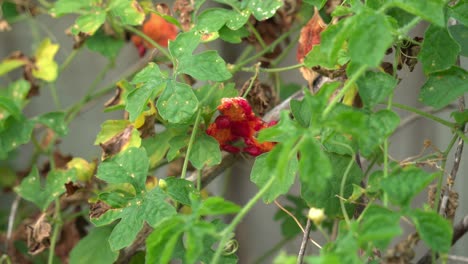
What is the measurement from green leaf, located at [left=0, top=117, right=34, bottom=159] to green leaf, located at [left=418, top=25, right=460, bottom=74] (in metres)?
0.69

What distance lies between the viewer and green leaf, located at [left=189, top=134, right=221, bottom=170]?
3.55ft

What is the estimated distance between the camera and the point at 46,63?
4.87 ft

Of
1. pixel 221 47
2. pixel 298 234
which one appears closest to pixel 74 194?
pixel 298 234

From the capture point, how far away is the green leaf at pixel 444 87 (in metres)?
0.96

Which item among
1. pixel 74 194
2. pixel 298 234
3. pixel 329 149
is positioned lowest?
pixel 298 234

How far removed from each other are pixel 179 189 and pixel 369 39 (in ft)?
1.23

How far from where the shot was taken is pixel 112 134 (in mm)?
1201

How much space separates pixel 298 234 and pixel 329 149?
0.56m

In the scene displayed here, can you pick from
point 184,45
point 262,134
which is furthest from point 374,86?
point 184,45

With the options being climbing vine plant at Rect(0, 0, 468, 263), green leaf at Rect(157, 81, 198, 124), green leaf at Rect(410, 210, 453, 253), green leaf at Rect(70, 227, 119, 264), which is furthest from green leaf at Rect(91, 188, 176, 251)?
green leaf at Rect(410, 210, 453, 253)

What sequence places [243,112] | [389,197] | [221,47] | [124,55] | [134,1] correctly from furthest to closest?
[124,55] < [221,47] < [134,1] < [243,112] < [389,197]

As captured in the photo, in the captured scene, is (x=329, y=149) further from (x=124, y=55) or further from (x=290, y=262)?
(x=124, y=55)

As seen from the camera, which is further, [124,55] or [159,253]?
[124,55]

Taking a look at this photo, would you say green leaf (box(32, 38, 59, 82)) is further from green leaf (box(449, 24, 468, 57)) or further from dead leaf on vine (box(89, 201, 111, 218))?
green leaf (box(449, 24, 468, 57))
